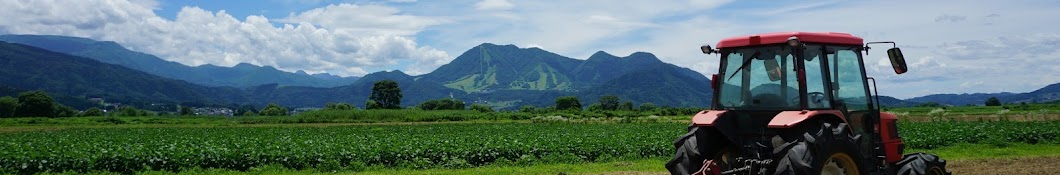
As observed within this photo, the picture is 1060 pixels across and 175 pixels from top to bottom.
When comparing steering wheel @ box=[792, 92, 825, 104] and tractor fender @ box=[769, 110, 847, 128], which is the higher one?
steering wheel @ box=[792, 92, 825, 104]

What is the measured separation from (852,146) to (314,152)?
49.0 feet

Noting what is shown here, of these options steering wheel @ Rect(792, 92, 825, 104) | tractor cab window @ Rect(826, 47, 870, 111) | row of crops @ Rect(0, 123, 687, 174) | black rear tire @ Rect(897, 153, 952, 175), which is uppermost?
tractor cab window @ Rect(826, 47, 870, 111)

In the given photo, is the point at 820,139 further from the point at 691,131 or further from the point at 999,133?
the point at 999,133

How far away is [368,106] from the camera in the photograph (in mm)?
126125

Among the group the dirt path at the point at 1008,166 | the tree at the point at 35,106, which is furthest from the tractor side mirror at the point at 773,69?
the tree at the point at 35,106

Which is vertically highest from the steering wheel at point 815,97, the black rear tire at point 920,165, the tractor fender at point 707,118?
the steering wheel at point 815,97

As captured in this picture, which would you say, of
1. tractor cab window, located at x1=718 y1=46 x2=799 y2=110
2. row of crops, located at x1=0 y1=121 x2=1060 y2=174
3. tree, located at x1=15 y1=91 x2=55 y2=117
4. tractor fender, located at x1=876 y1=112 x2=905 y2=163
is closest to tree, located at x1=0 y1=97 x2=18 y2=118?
tree, located at x1=15 y1=91 x2=55 y2=117

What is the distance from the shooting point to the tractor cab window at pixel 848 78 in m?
8.12

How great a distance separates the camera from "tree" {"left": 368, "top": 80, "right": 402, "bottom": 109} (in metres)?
138

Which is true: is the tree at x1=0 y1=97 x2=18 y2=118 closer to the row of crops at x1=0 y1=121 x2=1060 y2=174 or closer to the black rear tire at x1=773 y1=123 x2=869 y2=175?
the row of crops at x1=0 y1=121 x2=1060 y2=174

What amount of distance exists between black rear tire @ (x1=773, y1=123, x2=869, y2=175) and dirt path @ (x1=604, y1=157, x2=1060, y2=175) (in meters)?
7.26

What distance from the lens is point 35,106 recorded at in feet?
306

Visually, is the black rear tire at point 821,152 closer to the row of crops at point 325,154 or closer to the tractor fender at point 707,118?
the tractor fender at point 707,118

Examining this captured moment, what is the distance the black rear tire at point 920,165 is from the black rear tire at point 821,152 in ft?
5.12
